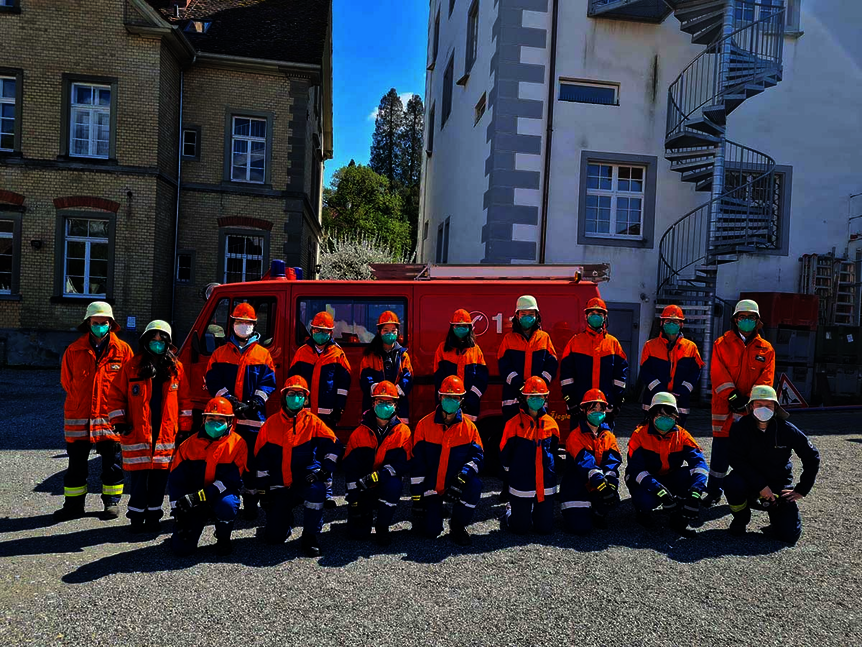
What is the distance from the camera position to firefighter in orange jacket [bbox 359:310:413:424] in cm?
593

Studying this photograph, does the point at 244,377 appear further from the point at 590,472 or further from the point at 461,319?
the point at 590,472

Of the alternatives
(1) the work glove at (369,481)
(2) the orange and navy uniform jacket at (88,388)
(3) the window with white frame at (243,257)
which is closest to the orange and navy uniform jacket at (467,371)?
(1) the work glove at (369,481)

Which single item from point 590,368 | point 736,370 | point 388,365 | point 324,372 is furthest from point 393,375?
point 736,370

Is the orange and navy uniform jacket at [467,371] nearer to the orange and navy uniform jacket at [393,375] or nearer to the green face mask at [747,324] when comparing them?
the orange and navy uniform jacket at [393,375]

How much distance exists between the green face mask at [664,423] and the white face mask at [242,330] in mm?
3735

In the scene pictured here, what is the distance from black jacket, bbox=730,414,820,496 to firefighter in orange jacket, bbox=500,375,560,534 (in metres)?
1.55

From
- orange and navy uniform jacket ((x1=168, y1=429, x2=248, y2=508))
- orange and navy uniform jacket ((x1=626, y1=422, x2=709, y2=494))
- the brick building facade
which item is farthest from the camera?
the brick building facade

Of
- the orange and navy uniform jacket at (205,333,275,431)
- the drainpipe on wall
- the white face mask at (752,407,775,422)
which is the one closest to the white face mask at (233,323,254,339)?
the orange and navy uniform jacket at (205,333,275,431)

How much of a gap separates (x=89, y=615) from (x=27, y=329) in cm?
1440

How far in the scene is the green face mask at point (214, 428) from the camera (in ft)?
15.3

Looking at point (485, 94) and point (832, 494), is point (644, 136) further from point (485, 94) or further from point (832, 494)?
point (832, 494)

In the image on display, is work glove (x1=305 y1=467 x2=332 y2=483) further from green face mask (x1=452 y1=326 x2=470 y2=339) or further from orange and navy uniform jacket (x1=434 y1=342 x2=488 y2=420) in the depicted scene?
green face mask (x1=452 y1=326 x2=470 y2=339)

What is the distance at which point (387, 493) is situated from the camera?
4840 mm

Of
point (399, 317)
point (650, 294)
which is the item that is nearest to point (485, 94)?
point (650, 294)
